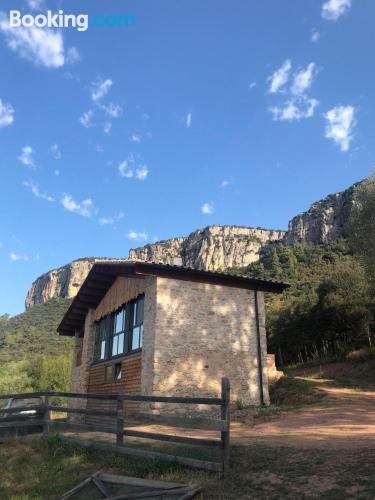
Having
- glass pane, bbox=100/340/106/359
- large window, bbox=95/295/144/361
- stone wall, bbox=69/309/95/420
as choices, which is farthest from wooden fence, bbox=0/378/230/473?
stone wall, bbox=69/309/95/420

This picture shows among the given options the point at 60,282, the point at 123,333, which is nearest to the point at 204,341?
the point at 123,333

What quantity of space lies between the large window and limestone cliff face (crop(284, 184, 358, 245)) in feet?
191

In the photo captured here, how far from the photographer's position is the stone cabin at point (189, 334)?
15.0 meters

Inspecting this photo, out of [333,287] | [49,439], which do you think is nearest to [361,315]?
[333,287]

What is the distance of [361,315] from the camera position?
36281mm

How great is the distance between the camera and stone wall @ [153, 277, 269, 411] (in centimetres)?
1495

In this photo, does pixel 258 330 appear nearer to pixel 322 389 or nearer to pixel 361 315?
pixel 322 389

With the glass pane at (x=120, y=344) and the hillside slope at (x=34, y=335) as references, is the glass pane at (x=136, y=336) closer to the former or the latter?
the glass pane at (x=120, y=344)

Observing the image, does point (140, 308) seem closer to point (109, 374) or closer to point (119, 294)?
point (119, 294)

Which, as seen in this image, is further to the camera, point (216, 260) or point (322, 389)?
point (216, 260)

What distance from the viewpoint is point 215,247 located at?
11850 cm

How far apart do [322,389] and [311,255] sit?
5082 centimetres

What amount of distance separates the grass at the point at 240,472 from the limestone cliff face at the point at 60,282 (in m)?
107

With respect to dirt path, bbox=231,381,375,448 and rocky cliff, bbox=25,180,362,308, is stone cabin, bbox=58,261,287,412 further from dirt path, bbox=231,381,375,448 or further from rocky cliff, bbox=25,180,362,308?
rocky cliff, bbox=25,180,362,308
